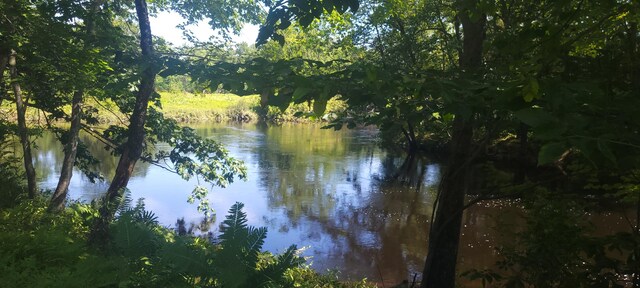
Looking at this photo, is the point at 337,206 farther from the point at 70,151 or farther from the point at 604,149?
the point at 604,149

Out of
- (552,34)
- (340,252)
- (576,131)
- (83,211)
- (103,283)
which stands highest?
(552,34)

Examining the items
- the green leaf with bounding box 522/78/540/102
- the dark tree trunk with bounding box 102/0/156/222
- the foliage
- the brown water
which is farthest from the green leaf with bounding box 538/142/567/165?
the dark tree trunk with bounding box 102/0/156/222

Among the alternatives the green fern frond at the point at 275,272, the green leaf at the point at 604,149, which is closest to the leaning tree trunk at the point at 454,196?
the green fern frond at the point at 275,272

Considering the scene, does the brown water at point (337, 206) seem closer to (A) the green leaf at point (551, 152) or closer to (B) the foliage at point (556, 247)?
(B) the foliage at point (556, 247)

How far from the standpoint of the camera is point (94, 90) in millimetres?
6266

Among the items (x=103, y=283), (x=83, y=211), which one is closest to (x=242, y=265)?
(x=103, y=283)

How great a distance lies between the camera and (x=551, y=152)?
3.64 ft

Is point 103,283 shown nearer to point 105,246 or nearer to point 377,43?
point 105,246

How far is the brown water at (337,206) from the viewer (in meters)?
8.69

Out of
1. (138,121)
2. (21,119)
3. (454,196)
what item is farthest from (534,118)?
(21,119)

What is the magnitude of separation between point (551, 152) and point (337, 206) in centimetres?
1184

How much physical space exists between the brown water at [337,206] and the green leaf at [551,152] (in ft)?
10.5

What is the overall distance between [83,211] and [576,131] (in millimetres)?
6330

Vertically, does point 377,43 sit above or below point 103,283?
above
